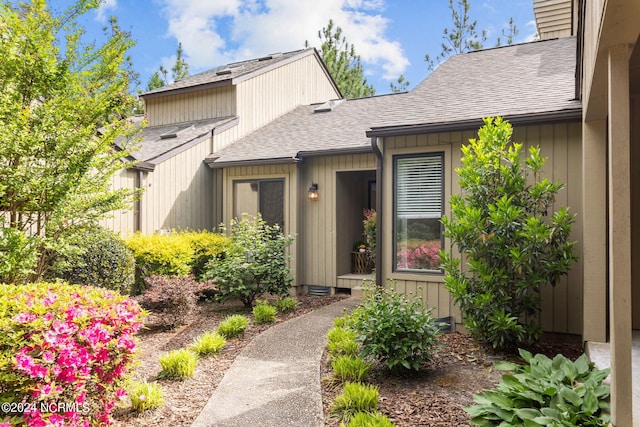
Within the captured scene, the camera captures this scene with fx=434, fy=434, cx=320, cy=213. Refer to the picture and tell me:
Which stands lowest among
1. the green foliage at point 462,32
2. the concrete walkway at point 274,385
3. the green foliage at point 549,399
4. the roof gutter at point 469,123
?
the concrete walkway at point 274,385

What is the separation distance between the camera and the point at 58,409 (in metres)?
2.81

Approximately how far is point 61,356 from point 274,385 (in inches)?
78.2

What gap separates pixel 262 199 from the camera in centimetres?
946

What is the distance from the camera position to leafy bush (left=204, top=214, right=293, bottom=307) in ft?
24.1

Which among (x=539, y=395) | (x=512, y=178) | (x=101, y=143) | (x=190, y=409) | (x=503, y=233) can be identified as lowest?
(x=190, y=409)

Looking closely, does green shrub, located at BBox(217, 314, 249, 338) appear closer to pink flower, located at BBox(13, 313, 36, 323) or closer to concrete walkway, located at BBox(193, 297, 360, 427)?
concrete walkway, located at BBox(193, 297, 360, 427)

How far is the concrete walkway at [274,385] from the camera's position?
11.6 feet

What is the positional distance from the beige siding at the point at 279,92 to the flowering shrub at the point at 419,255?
21.5 feet

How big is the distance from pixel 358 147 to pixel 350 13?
1469cm

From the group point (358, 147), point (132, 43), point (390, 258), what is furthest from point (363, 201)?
point (132, 43)

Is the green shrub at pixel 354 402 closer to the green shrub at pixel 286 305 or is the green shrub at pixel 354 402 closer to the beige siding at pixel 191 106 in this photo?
the green shrub at pixel 286 305

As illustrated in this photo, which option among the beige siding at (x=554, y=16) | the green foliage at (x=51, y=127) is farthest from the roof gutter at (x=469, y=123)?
the beige siding at (x=554, y=16)

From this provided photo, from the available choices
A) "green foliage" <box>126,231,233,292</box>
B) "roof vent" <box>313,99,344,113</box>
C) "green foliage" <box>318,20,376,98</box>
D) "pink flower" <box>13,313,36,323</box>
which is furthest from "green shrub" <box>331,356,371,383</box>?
"green foliage" <box>318,20,376,98</box>

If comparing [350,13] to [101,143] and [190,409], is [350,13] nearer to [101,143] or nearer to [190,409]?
[101,143]
